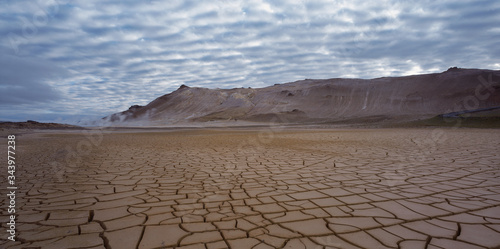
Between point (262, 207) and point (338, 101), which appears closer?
point (262, 207)

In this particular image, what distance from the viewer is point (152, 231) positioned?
2199 millimetres

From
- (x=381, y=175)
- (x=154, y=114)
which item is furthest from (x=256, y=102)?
(x=381, y=175)

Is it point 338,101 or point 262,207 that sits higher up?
point 338,101

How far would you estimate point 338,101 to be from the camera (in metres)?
48.7

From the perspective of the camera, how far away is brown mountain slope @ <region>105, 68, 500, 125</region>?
134ft

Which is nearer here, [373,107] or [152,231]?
[152,231]

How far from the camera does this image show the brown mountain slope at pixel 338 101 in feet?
134

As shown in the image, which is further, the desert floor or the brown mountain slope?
the brown mountain slope

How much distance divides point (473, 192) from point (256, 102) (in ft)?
175

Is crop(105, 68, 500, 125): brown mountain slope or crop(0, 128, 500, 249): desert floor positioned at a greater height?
crop(105, 68, 500, 125): brown mountain slope

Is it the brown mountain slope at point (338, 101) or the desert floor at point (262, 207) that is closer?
the desert floor at point (262, 207)

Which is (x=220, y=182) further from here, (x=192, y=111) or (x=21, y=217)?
(x=192, y=111)

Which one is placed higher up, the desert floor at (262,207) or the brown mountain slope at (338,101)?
the brown mountain slope at (338,101)

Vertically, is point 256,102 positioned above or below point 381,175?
above
